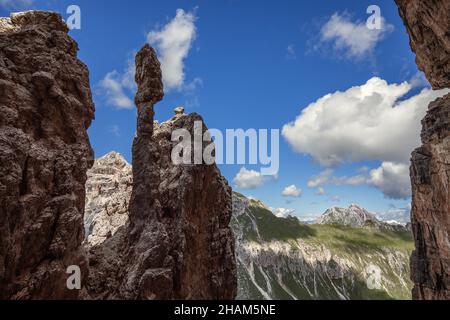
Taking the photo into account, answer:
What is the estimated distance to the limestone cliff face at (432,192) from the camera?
5466 cm

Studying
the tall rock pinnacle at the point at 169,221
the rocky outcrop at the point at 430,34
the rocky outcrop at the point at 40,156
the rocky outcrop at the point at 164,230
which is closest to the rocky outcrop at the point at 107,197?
the rocky outcrop at the point at 164,230

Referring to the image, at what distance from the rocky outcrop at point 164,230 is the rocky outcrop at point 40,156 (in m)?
5.11

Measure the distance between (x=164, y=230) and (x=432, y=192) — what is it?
224 ft

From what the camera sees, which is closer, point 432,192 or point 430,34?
point 430,34

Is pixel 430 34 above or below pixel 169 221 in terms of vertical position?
above

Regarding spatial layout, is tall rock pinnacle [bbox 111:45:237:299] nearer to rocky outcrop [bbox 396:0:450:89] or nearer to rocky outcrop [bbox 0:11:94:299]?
rocky outcrop [bbox 0:11:94:299]

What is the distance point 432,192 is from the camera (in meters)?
74.5

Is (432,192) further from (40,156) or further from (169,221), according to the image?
(40,156)

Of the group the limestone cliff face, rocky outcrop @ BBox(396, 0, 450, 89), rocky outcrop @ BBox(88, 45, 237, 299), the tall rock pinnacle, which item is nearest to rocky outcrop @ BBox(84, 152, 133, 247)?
rocky outcrop @ BBox(88, 45, 237, 299)

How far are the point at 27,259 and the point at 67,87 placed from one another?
15.4m

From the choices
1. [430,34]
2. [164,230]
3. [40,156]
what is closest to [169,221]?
[164,230]

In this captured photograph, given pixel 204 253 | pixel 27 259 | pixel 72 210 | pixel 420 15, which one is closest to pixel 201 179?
pixel 204 253

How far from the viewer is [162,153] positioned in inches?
1535

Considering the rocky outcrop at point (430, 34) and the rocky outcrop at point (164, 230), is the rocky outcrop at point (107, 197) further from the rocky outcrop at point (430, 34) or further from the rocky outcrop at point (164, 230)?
the rocky outcrop at point (430, 34)
